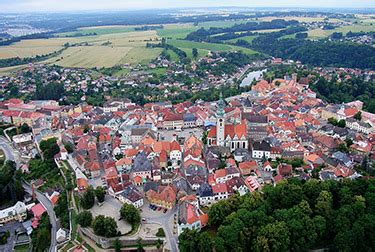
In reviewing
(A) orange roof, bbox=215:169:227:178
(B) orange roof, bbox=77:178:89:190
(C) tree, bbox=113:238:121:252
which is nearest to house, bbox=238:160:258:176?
(A) orange roof, bbox=215:169:227:178

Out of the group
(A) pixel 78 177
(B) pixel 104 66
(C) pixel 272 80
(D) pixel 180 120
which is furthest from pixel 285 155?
(B) pixel 104 66

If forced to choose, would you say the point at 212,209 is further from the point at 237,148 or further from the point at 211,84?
the point at 211,84

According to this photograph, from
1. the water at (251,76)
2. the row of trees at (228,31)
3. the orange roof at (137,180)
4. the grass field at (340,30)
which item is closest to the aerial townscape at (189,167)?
the orange roof at (137,180)

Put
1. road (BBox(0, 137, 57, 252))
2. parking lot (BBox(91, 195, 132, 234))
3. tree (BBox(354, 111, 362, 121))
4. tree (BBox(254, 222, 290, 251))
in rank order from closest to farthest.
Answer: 1. tree (BBox(254, 222, 290, 251))
2. parking lot (BBox(91, 195, 132, 234))
3. road (BBox(0, 137, 57, 252))
4. tree (BBox(354, 111, 362, 121))

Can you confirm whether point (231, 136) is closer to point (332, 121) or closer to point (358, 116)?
point (332, 121)

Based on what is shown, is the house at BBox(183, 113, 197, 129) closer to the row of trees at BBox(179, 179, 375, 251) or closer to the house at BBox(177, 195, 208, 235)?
the house at BBox(177, 195, 208, 235)

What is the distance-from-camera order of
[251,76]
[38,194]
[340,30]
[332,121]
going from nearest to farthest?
[38,194] → [332,121] → [251,76] → [340,30]

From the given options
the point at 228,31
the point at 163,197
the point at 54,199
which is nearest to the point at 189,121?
the point at 163,197
